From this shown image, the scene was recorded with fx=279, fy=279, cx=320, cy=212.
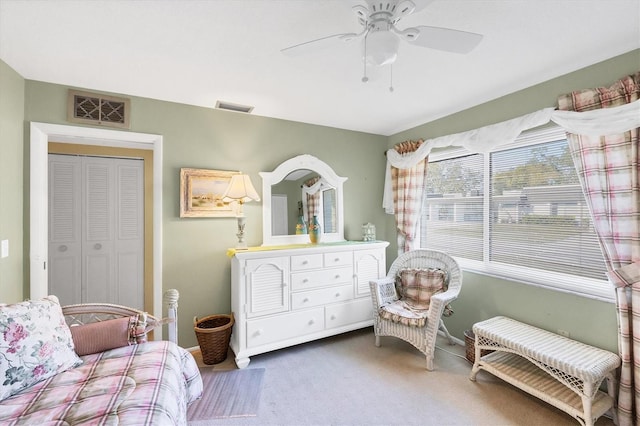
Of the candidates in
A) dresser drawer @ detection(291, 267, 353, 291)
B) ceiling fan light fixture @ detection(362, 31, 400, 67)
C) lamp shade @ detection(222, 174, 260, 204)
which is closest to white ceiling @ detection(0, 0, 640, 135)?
ceiling fan light fixture @ detection(362, 31, 400, 67)

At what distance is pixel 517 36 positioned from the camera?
167cm

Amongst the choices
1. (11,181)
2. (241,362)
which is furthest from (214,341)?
(11,181)

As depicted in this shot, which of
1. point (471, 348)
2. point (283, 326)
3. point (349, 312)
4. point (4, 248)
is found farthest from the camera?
point (349, 312)

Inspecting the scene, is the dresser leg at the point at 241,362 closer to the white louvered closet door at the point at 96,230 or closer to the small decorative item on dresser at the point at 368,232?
the white louvered closet door at the point at 96,230

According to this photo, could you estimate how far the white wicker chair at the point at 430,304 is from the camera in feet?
7.86

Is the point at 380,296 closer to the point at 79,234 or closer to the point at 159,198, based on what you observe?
the point at 159,198

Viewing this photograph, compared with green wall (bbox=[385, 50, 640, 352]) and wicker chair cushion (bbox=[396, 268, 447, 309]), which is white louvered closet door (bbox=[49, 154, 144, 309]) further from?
green wall (bbox=[385, 50, 640, 352])

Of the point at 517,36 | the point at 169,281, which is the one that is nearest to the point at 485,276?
the point at 517,36

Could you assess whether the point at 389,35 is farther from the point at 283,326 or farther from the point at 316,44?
the point at 283,326

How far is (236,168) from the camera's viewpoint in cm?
289

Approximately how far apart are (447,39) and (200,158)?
2.30m

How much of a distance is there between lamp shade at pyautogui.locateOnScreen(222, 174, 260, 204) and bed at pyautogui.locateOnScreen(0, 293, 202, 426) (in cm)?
127

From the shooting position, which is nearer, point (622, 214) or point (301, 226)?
point (622, 214)

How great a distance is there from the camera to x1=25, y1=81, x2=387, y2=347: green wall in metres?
2.51
